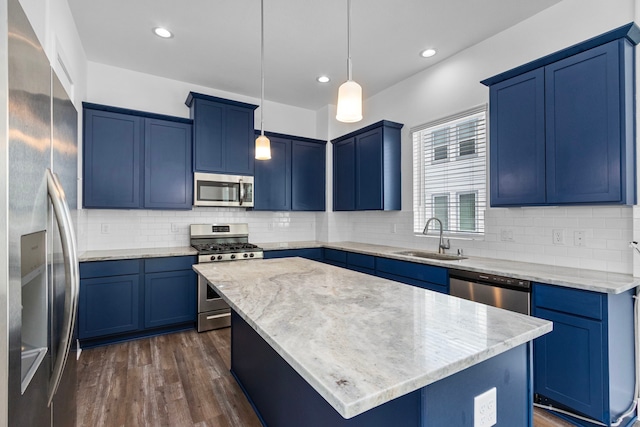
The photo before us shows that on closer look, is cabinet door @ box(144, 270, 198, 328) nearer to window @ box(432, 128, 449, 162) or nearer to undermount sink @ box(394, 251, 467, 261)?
undermount sink @ box(394, 251, 467, 261)

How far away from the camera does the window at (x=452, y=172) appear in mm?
3178

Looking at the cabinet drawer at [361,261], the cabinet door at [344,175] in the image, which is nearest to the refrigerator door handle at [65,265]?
the cabinet drawer at [361,261]

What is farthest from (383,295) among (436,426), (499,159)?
(499,159)

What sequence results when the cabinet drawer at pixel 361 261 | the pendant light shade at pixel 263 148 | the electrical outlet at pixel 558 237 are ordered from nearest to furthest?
the pendant light shade at pixel 263 148, the electrical outlet at pixel 558 237, the cabinet drawer at pixel 361 261

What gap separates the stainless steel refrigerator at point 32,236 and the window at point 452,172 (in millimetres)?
3222

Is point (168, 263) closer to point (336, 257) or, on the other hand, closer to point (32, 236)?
point (336, 257)

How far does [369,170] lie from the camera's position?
13.2 ft

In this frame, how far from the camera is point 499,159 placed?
Answer: 264 centimetres

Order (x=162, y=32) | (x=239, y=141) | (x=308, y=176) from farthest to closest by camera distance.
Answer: (x=308, y=176), (x=239, y=141), (x=162, y=32)

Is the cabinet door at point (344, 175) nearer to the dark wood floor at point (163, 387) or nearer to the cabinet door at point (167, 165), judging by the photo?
the cabinet door at point (167, 165)

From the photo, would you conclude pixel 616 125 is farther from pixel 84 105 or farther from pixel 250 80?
pixel 84 105

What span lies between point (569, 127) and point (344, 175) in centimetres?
271

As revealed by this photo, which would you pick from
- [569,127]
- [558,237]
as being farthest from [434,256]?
[569,127]

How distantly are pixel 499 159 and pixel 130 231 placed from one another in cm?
392
